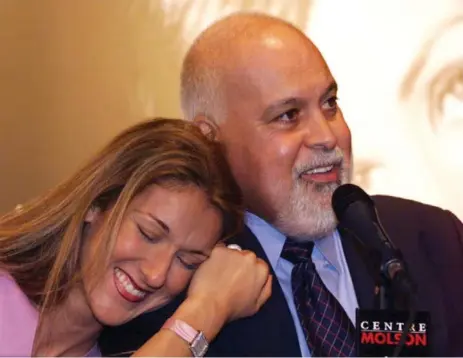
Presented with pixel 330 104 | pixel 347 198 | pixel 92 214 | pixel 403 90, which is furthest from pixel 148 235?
pixel 403 90

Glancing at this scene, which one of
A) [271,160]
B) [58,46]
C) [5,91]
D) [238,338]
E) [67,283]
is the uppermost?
[58,46]

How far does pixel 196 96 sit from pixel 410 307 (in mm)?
859

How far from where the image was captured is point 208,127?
162cm

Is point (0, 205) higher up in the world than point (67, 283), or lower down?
higher up

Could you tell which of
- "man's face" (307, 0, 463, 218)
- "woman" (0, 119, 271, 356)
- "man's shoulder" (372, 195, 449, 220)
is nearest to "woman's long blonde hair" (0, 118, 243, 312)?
"woman" (0, 119, 271, 356)

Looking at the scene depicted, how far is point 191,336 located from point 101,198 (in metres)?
0.32

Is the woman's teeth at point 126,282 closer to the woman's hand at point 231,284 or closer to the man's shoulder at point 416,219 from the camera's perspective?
the woman's hand at point 231,284

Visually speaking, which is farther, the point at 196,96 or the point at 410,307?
the point at 196,96

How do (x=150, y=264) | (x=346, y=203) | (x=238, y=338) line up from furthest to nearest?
(x=238, y=338) → (x=150, y=264) → (x=346, y=203)

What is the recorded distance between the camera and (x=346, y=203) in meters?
1.04

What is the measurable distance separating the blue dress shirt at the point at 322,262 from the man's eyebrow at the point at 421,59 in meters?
0.72

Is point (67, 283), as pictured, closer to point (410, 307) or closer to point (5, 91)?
point (410, 307)

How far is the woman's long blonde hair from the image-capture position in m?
1.34

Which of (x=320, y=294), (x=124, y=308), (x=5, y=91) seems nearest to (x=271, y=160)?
(x=320, y=294)
